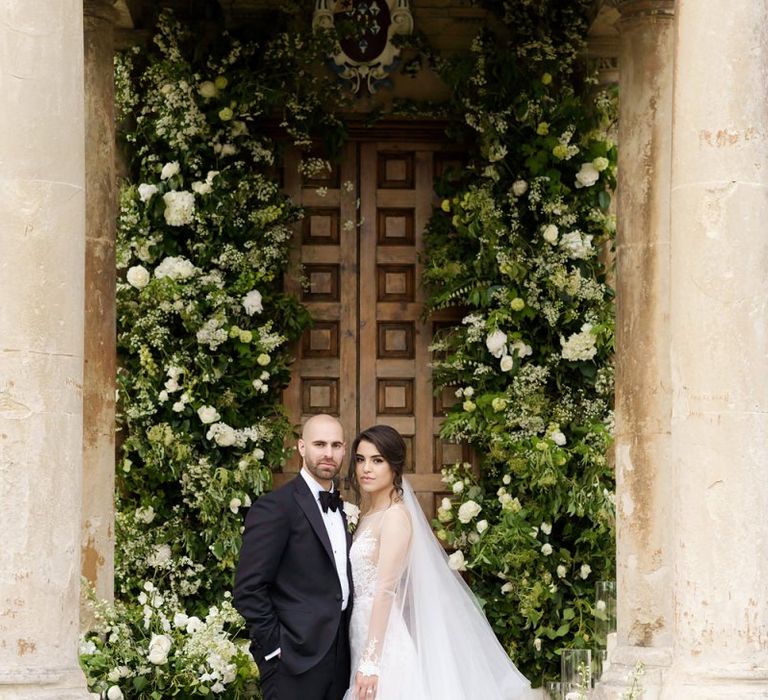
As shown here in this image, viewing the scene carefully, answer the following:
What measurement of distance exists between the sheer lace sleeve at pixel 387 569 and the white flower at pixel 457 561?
2.85 m

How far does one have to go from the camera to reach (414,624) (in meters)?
7.64

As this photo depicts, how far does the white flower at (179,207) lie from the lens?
10.6 meters

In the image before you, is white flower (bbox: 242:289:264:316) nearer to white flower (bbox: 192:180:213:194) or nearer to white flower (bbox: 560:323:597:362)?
white flower (bbox: 192:180:213:194)

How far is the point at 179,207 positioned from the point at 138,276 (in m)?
0.52

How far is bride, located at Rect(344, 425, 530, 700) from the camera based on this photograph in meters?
7.39

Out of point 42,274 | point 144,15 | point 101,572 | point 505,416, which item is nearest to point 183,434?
point 101,572

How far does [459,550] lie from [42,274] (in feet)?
14.2

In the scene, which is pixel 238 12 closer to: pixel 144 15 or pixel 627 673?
pixel 144 15

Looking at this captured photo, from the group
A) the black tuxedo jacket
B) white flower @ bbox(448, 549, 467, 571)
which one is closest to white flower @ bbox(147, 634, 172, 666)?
the black tuxedo jacket

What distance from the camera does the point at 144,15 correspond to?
10.9 m

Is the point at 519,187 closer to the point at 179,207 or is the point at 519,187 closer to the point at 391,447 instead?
the point at 179,207

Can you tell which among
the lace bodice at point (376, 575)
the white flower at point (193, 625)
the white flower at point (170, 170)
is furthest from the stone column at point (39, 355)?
the white flower at point (170, 170)

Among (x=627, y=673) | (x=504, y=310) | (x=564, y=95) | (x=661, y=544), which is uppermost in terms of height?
(x=564, y=95)

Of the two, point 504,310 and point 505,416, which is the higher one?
point 504,310
